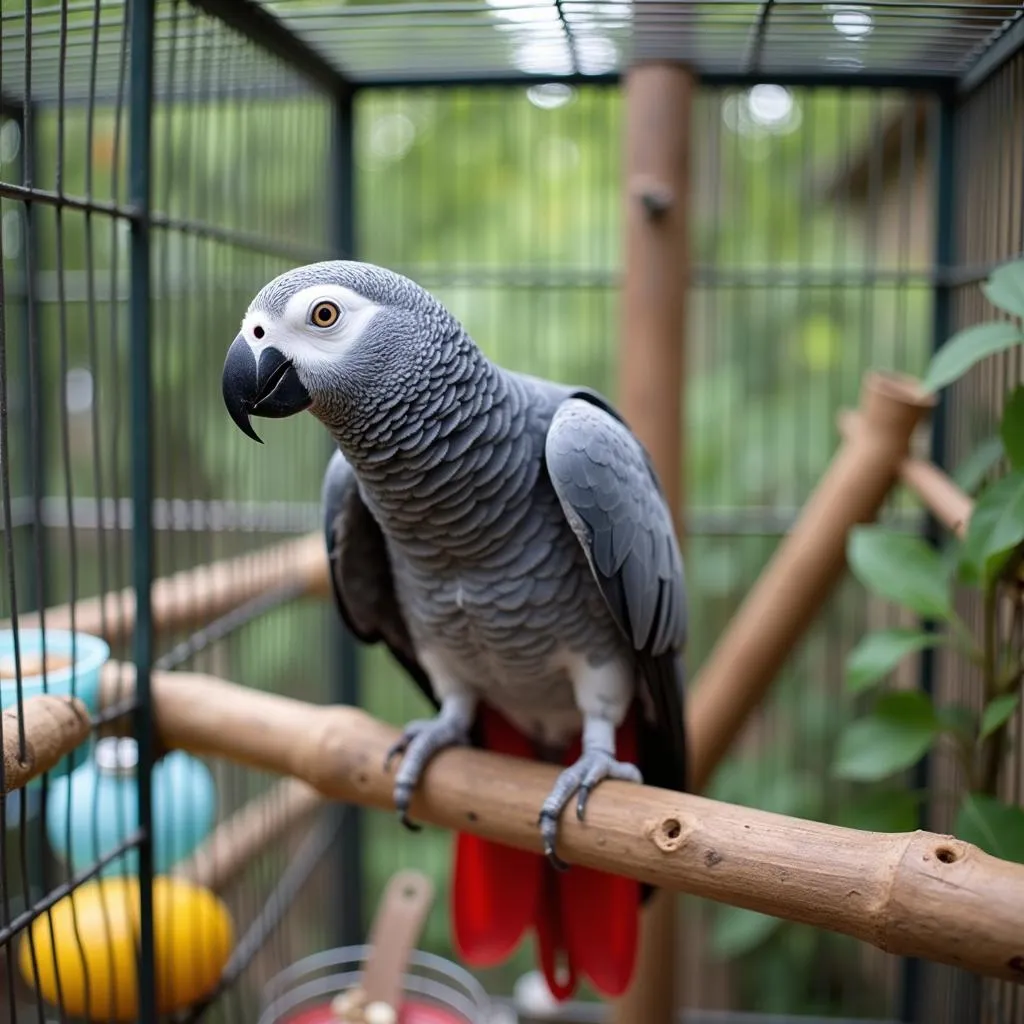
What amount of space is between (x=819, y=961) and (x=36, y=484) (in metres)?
1.88

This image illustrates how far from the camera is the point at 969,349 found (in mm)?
974

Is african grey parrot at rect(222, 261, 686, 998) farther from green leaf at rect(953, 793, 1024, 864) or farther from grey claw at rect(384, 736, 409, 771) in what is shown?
green leaf at rect(953, 793, 1024, 864)

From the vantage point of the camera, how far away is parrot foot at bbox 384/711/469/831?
1058 millimetres

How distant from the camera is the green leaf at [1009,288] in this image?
92cm

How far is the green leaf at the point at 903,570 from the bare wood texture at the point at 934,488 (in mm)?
58

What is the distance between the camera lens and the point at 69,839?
38.0 inches

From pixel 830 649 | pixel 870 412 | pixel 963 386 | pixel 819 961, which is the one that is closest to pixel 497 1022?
pixel 819 961

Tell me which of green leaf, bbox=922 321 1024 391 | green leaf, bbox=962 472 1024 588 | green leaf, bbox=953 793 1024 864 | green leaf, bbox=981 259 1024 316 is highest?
green leaf, bbox=981 259 1024 316

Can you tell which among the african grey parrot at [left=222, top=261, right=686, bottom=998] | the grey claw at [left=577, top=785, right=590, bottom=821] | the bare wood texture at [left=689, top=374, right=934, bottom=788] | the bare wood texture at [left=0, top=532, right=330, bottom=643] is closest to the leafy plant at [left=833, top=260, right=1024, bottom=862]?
the bare wood texture at [left=689, top=374, right=934, bottom=788]

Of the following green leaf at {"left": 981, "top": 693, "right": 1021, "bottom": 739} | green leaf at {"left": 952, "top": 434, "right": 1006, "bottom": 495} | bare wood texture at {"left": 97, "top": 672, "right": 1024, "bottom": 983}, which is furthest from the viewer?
green leaf at {"left": 952, "top": 434, "right": 1006, "bottom": 495}

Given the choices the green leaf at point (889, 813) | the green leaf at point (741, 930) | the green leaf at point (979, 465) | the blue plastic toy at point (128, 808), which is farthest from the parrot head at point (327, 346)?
the green leaf at point (741, 930)

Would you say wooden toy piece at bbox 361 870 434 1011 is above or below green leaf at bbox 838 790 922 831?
below

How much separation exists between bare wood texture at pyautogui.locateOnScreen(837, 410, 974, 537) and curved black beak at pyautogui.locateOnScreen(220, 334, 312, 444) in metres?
0.85

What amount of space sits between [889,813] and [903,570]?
0.38 m
